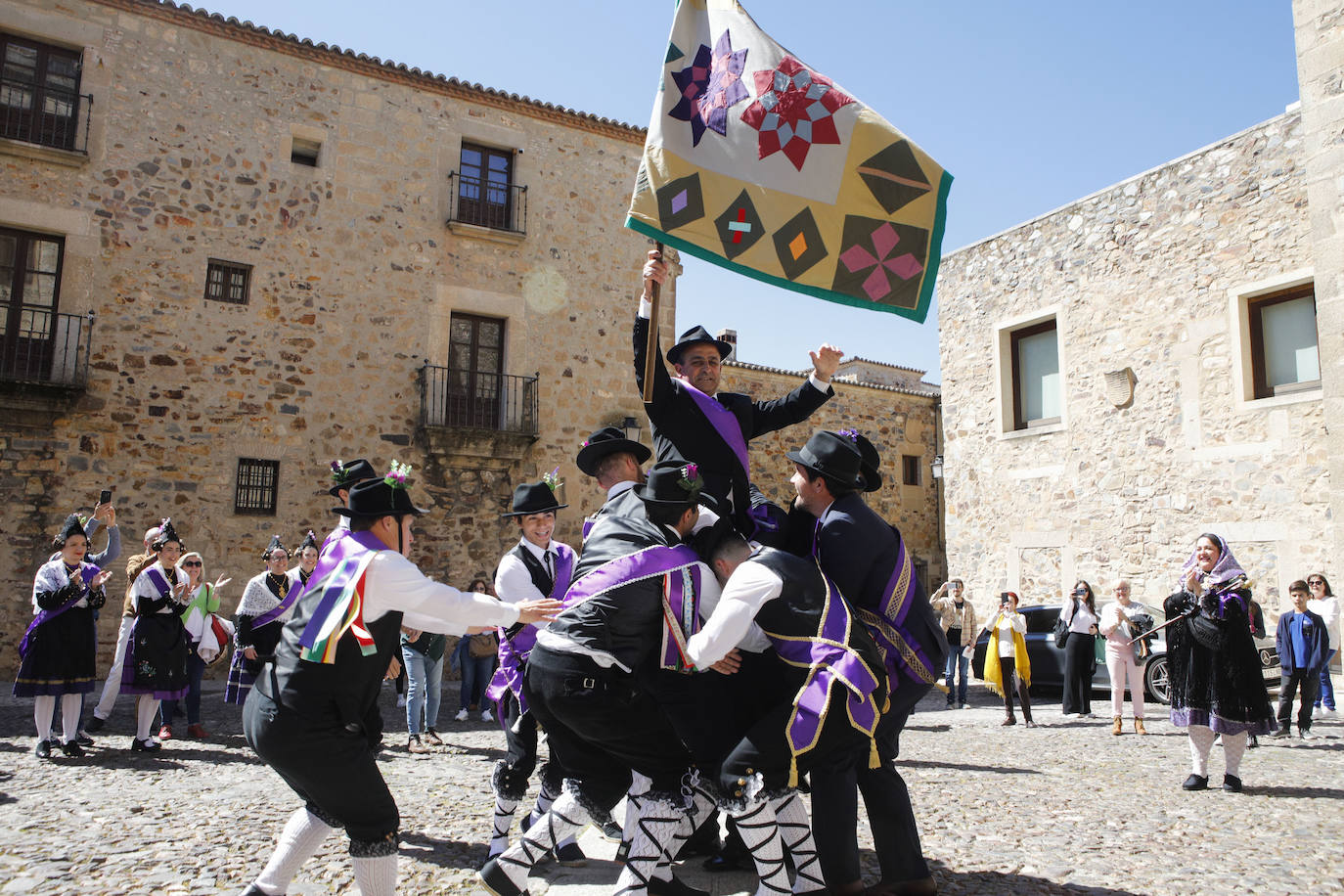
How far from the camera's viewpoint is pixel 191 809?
5656 millimetres

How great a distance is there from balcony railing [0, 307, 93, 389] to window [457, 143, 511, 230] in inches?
238

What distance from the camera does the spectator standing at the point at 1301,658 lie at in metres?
9.65

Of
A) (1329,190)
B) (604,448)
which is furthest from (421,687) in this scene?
(1329,190)

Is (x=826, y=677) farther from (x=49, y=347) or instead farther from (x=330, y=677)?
(x=49, y=347)

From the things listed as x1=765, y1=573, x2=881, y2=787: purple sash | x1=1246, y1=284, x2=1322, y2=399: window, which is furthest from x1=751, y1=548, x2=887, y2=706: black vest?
x1=1246, y1=284, x2=1322, y2=399: window

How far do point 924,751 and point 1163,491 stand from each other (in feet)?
23.9

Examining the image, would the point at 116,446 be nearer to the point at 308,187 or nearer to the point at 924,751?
the point at 308,187

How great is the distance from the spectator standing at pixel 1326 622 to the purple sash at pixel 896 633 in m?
8.53

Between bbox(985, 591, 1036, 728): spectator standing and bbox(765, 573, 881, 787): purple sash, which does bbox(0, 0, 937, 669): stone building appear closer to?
bbox(985, 591, 1036, 728): spectator standing

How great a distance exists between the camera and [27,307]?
13.3 m

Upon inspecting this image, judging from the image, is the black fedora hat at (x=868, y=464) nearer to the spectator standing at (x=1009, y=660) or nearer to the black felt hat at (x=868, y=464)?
the black felt hat at (x=868, y=464)

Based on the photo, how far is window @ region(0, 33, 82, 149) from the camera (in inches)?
530

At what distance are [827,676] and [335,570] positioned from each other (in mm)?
1896

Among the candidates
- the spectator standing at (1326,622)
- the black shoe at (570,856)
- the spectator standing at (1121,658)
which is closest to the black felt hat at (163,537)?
the black shoe at (570,856)
